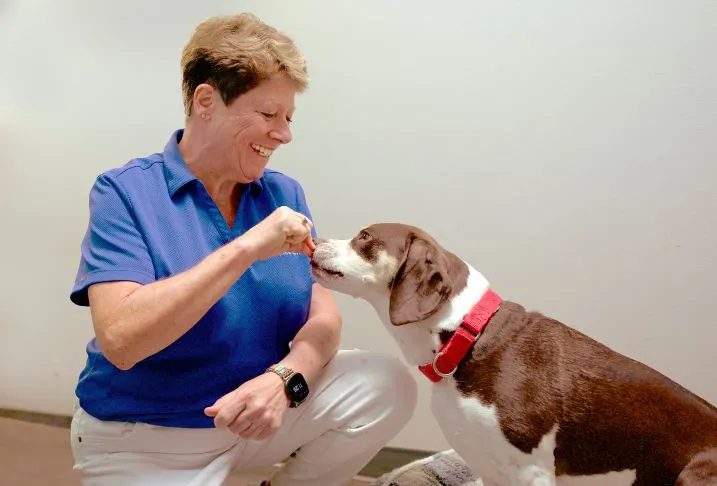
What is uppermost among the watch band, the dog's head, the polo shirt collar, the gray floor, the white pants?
the polo shirt collar

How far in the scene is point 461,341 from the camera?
4.54 ft

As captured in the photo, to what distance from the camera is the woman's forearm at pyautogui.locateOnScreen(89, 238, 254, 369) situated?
4.22 feet

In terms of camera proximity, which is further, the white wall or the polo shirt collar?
the white wall

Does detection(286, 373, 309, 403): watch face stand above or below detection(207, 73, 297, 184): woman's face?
below

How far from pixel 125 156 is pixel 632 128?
187 cm

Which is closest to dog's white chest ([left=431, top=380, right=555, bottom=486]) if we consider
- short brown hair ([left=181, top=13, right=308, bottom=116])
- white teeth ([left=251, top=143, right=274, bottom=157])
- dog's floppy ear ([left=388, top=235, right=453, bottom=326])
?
dog's floppy ear ([left=388, top=235, right=453, bottom=326])

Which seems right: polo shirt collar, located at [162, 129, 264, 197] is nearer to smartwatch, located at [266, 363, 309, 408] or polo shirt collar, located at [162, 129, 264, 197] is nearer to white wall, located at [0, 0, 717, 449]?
smartwatch, located at [266, 363, 309, 408]

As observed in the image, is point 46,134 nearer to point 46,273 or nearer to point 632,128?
point 46,273

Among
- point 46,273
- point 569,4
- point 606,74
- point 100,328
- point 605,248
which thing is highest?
point 569,4

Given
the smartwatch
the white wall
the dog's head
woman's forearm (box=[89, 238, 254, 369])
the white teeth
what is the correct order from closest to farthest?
1. woman's forearm (box=[89, 238, 254, 369])
2. the dog's head
3. the smartwatch
4. the white teeth
5. the white wall

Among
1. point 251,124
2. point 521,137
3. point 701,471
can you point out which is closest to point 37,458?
point 251,124

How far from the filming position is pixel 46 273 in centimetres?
275

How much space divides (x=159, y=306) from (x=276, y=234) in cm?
27

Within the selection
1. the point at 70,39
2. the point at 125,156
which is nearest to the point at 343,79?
the point at 125,156
